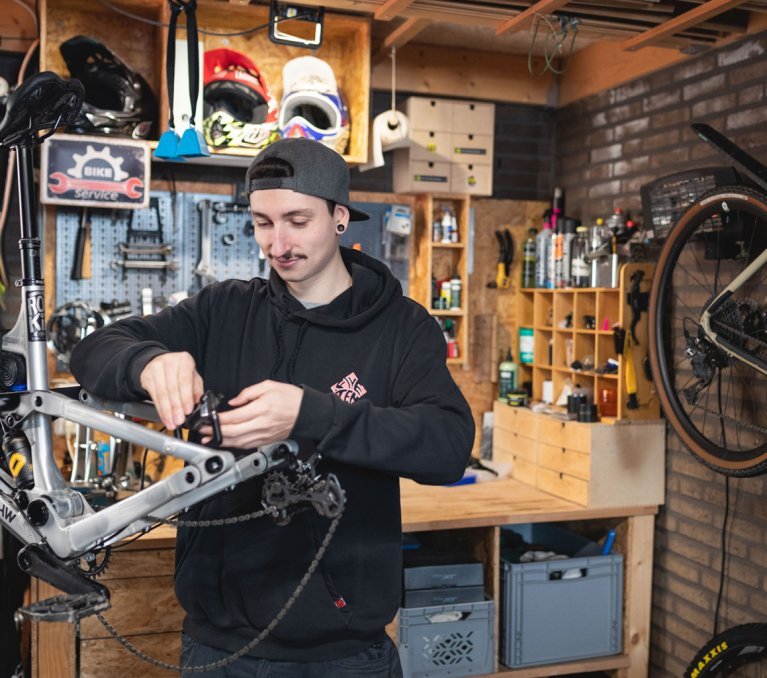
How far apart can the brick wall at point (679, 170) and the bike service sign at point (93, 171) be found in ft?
6.80

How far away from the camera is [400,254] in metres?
4.48

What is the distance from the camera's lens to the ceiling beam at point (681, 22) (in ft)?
9.86

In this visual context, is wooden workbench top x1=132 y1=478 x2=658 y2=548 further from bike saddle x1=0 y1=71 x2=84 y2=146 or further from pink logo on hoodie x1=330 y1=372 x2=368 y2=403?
bike saddle x1=0 y1=71 x2=84 y2=146

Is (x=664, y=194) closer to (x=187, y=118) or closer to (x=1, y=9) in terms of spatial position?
A: (x=187, y=118)

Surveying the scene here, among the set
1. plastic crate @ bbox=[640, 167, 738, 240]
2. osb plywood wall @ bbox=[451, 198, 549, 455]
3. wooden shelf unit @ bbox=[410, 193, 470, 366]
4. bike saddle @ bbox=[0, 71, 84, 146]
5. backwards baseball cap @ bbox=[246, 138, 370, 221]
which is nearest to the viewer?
bike saddle @ bbox=[0, 71, 84, 146]

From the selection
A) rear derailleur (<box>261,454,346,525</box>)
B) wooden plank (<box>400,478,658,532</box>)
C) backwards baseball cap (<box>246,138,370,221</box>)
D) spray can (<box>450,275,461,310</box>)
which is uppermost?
backwards baseball cap (<box>246,138,370,221</box>)

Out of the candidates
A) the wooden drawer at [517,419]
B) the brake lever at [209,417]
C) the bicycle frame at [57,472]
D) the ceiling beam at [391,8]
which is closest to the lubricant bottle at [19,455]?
the bicycle frame at [57,472]

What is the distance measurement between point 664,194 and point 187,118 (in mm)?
1863

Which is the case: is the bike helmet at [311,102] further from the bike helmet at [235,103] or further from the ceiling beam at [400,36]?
the ceiling beam at [400,36]

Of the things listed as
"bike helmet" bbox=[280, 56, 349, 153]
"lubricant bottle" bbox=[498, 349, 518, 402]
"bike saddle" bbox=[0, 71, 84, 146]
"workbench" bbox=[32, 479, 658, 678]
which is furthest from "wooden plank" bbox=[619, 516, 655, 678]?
"bike saddle" bbox=[0, 71, 84, 146]

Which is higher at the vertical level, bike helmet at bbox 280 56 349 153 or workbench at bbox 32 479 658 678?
bike helmet at bbox 280 56 349 153

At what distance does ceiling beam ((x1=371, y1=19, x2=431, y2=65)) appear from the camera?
12.1ft

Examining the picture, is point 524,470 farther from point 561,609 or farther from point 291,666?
point 291,666

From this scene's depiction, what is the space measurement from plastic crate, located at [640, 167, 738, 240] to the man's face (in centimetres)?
204
